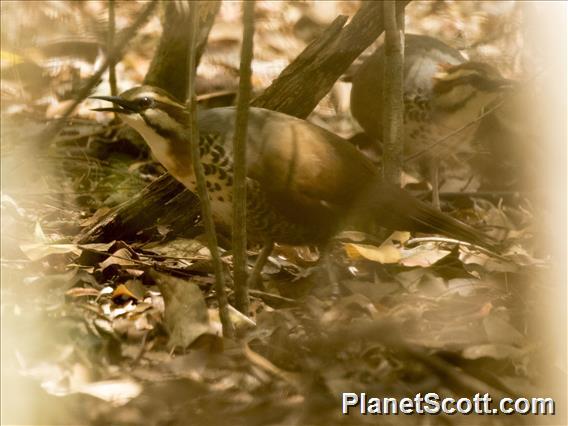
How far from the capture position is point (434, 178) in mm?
4359

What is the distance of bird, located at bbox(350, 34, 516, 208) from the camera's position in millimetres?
4289

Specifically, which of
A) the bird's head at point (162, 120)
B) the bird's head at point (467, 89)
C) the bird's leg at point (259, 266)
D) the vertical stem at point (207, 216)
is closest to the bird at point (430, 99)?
the bird's head at point (467, 89)

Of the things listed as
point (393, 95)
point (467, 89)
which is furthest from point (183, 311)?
point (467, 89)

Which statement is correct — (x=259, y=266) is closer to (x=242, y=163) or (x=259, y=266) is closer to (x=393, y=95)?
(x=242, y=163)

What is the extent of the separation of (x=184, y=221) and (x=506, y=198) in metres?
1.80

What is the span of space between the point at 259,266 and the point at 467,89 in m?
1.86

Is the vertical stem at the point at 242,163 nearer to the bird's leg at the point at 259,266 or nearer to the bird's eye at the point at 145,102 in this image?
the bird's leg at the point at 259,266

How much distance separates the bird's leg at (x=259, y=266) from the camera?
2779 millimetres

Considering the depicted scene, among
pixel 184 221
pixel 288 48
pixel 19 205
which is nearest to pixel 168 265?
pixel 184 221

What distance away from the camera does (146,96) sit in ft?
9.48

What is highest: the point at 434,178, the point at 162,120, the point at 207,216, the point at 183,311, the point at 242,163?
the point at 162,120

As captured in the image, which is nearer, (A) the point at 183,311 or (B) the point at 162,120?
(A) the point at 183,311

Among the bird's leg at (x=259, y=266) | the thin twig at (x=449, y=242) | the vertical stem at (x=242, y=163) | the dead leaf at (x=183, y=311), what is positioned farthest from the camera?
the thin twig at (x=449, y=242)

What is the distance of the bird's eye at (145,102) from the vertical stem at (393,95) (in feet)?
2.85
